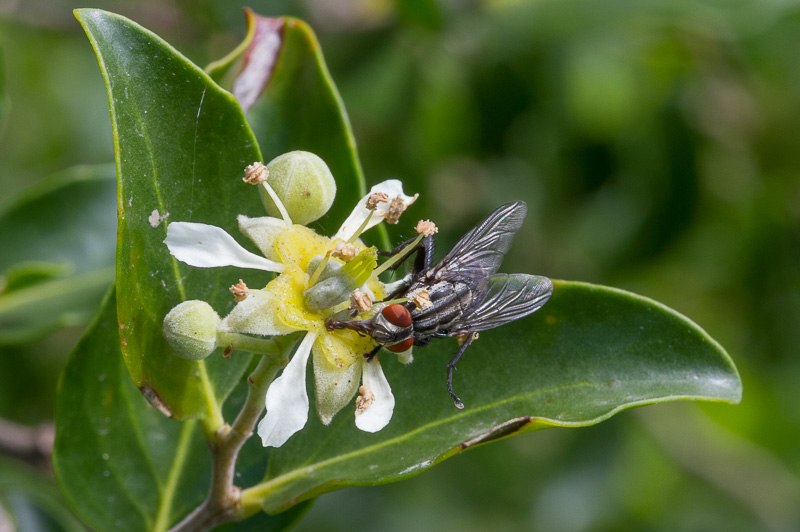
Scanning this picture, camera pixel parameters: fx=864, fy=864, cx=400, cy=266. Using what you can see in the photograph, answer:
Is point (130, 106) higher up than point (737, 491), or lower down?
higher up

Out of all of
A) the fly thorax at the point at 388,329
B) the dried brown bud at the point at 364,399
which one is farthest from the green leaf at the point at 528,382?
the fly thorax at the point at 388,329

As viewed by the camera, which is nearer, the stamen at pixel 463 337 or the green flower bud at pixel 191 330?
the green flower bud at pixel 191 330

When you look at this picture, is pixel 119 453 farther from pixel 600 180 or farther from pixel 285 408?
pixel 600 180

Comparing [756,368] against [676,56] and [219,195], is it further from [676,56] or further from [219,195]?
[219,195]

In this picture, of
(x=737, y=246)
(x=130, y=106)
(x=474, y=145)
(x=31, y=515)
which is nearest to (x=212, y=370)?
(x=130, y=106)

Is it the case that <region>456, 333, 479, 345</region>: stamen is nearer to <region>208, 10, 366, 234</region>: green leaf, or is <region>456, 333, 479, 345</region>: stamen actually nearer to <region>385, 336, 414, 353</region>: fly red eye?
<region>385, 336, 414, 353</region>: fly red eye

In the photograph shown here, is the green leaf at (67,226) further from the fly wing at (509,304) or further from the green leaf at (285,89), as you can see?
the fly wing at (509,304)
